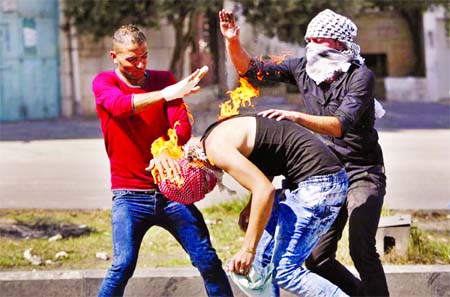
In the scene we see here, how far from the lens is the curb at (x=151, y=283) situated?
6.02 m

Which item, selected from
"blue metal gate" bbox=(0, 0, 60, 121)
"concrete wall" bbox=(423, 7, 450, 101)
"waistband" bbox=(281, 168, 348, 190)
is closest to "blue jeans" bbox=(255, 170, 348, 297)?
"waistband" bbox=(281, 168, 348, 190)

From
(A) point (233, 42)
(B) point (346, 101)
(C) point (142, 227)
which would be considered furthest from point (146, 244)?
(B) point (346, 101)

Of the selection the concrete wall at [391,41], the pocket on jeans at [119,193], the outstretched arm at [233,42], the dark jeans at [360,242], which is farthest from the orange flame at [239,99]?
the concrete wall at [391,41]

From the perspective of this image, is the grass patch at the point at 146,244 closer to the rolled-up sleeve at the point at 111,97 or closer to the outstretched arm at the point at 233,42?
the outstretched arm at the point at 233,42

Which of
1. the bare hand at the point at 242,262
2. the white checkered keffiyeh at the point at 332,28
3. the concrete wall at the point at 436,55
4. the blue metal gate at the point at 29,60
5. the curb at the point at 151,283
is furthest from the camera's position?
the concrete wall at the point at 436,55

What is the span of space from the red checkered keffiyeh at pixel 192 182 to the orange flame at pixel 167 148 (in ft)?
0.23

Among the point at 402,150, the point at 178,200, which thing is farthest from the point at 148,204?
the point at 402,150

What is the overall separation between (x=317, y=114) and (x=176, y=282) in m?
1.61

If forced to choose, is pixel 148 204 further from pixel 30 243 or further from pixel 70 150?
pixel 70 150

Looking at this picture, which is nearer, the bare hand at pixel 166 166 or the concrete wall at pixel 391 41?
the bare hand at pixel 166 166

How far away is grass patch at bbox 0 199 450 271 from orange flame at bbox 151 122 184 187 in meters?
1.86

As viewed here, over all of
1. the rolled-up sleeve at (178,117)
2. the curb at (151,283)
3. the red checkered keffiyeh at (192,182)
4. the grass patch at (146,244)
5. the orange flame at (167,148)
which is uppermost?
the rolled-up sleeve at (178,117)

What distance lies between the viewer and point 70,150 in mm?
13711

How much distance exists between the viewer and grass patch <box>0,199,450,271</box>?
6.55 m
